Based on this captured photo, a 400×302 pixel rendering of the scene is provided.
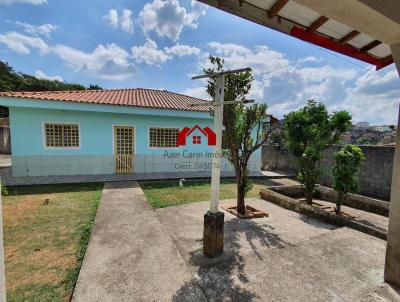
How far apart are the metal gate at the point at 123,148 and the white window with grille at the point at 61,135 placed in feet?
5.89

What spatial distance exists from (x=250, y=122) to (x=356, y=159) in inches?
116

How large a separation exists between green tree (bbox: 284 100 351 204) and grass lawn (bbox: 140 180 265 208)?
7.05 feet

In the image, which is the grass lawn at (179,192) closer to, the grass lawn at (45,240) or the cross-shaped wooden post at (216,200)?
the grass lawn at (45,240)

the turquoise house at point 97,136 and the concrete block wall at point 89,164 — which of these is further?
the concrete block wall at point 89,164

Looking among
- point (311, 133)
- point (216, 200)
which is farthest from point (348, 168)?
point (216, 200)

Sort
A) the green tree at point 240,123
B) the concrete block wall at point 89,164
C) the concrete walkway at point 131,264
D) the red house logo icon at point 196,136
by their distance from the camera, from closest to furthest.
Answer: the concrete walkway at point 131,264 → the green tree at point 240,123 → the concrete block wall at point 89,164 → the red house logo icon at point 196,136

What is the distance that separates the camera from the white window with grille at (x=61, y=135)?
33.4ft


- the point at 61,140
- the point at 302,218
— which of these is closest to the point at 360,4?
the point at 302,218

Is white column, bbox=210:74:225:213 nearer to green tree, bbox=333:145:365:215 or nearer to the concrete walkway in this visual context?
the concrete walkway

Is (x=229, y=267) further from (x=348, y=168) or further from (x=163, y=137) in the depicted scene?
(x=163, y=137)

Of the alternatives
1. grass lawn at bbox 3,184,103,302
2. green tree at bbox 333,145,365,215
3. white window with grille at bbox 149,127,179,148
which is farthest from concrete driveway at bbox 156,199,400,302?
white window with grille at bbox 149,127,179,148

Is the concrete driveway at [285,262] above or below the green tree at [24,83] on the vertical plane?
below

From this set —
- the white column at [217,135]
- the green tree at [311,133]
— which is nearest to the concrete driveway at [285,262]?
the white column at [217,135]

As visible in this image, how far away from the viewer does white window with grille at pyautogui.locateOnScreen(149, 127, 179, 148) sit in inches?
476
